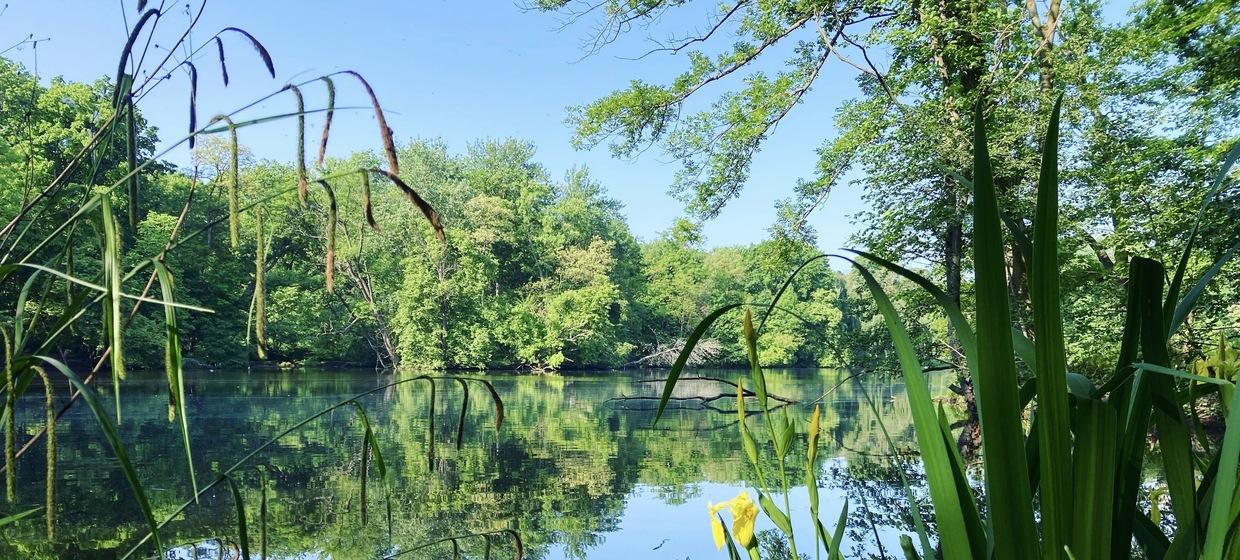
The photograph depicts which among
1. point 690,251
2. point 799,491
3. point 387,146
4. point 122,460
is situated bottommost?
point 799,491

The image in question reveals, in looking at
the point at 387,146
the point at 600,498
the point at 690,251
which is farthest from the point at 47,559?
the point at 690,251

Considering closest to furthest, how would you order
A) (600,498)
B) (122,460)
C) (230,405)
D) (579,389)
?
1. (122,460)
2. (600,498)
3. (230,405)
4. (579,389)

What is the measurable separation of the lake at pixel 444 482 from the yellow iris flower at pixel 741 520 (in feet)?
4.77

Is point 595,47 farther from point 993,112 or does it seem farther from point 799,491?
point 799,491

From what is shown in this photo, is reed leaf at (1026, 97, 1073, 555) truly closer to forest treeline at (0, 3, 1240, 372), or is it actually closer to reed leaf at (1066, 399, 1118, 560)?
reed leaf at (1066, 399, 1118, 560)

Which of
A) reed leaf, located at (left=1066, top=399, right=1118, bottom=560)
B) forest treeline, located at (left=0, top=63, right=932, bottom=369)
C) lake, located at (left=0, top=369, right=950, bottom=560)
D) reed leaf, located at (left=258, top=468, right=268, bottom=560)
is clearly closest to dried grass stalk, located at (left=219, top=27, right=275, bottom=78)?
reed leaf, located at (left=258, top=468, right=268, bottom=560)

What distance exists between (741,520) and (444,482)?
255 inches

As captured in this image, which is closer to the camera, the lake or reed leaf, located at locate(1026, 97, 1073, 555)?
reed leaf, located at locate(1026, 97, 1073, 555)

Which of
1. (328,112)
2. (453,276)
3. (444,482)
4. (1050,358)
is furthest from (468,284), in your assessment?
(1050,358)

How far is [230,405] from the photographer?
11.0m

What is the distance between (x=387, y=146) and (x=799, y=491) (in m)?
6.71

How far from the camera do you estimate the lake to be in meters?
4.68

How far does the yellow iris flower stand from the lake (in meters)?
1.45

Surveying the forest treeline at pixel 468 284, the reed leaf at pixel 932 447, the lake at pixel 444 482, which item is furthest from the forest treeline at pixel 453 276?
the reed leaf at pixel 932 447
